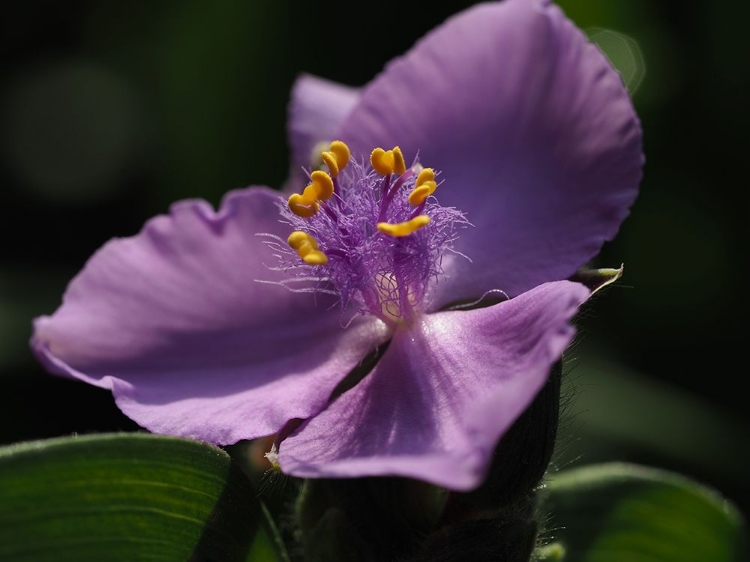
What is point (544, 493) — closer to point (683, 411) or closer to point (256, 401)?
point (256, 401)

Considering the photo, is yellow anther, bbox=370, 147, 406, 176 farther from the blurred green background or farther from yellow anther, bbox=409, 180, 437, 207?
the blurred green background

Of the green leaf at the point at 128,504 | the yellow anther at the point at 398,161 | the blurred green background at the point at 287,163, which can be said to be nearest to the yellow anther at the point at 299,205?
the yellow anther at the point at 398,161

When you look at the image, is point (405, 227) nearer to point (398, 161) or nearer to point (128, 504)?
point (398, 161)

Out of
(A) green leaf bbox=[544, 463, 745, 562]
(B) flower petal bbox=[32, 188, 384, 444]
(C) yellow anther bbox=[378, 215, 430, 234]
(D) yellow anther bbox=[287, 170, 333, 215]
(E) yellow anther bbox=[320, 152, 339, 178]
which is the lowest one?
(A) green leaf bbox=[544, 463, 745, 562]

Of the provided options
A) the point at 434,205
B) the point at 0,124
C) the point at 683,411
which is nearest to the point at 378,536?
the point at 434,205

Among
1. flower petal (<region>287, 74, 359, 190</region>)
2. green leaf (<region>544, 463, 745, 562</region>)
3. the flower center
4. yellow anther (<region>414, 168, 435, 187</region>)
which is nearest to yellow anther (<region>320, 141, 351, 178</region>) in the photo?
the flower center

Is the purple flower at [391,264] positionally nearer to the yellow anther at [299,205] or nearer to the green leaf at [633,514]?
the yellow anther at [299,205]
